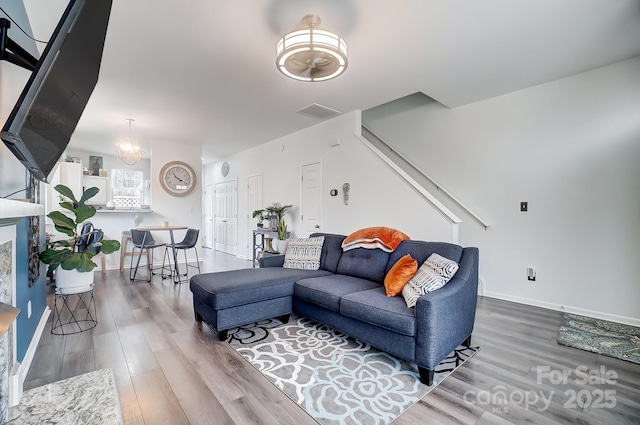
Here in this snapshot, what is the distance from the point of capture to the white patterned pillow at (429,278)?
2072 mm

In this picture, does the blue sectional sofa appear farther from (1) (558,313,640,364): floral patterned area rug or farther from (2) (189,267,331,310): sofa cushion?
(1) (558,313,640,364): floral patterned area rug

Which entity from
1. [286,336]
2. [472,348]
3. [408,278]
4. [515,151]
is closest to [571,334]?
[472,348]

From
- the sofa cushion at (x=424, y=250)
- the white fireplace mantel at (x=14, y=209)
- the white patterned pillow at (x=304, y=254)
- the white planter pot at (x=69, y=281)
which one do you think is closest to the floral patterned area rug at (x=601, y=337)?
the sofa cushion at (x=424, y=250)

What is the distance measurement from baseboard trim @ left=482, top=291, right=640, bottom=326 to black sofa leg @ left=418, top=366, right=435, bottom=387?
2.40m

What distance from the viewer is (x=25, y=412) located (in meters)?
1.16

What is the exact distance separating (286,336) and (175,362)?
34.8 inches

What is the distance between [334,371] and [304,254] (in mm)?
1529

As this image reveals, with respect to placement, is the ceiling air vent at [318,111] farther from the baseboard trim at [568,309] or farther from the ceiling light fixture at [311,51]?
the baseboard trim at [568,309]

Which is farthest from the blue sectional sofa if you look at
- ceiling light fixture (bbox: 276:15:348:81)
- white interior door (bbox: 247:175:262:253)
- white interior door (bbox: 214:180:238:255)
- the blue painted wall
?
white interior door (bbox: 214:180:238:255)

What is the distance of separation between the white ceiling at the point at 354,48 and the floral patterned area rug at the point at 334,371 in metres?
2.63

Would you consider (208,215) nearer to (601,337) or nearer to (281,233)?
(281,233)

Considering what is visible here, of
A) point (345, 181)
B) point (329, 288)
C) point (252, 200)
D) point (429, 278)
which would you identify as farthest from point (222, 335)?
point (252, 200)

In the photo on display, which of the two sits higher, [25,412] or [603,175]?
[603,175]

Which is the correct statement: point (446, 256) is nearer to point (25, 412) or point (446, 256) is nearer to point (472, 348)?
point (472, 348)
